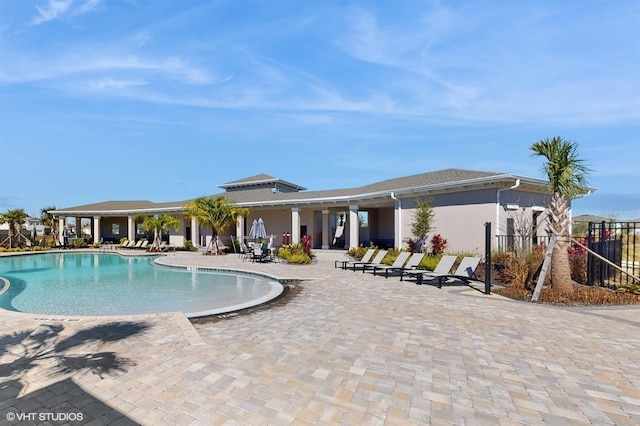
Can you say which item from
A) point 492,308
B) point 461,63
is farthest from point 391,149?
point 492,308

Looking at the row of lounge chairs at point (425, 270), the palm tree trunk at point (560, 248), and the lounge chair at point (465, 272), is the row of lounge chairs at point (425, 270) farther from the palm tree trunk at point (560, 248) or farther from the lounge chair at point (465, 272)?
the palm tree trunk at point (560, 248)

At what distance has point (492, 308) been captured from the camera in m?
7.42

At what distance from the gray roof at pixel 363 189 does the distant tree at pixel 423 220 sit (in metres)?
0.81

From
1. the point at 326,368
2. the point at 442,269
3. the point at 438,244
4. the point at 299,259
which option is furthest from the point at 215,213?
the point at 326,368

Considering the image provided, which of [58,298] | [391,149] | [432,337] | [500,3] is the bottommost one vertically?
[58,298]

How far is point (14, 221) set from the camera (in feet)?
99.6

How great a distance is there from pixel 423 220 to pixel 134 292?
511 inches

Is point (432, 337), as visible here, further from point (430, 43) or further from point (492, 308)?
point (430, 43)

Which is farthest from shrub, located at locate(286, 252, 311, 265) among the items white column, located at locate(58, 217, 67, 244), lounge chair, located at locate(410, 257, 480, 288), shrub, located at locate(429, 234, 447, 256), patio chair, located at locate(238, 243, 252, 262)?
white column, located at locate(58, 217, 67, 244)

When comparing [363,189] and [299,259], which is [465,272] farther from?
[363,189]

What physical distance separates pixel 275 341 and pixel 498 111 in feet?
47.2

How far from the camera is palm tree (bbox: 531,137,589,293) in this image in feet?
29.2

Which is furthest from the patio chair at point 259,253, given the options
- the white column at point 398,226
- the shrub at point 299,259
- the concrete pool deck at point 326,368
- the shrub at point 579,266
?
the shrub at point 579,266

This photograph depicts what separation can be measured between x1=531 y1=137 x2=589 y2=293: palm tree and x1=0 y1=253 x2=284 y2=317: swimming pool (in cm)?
814
